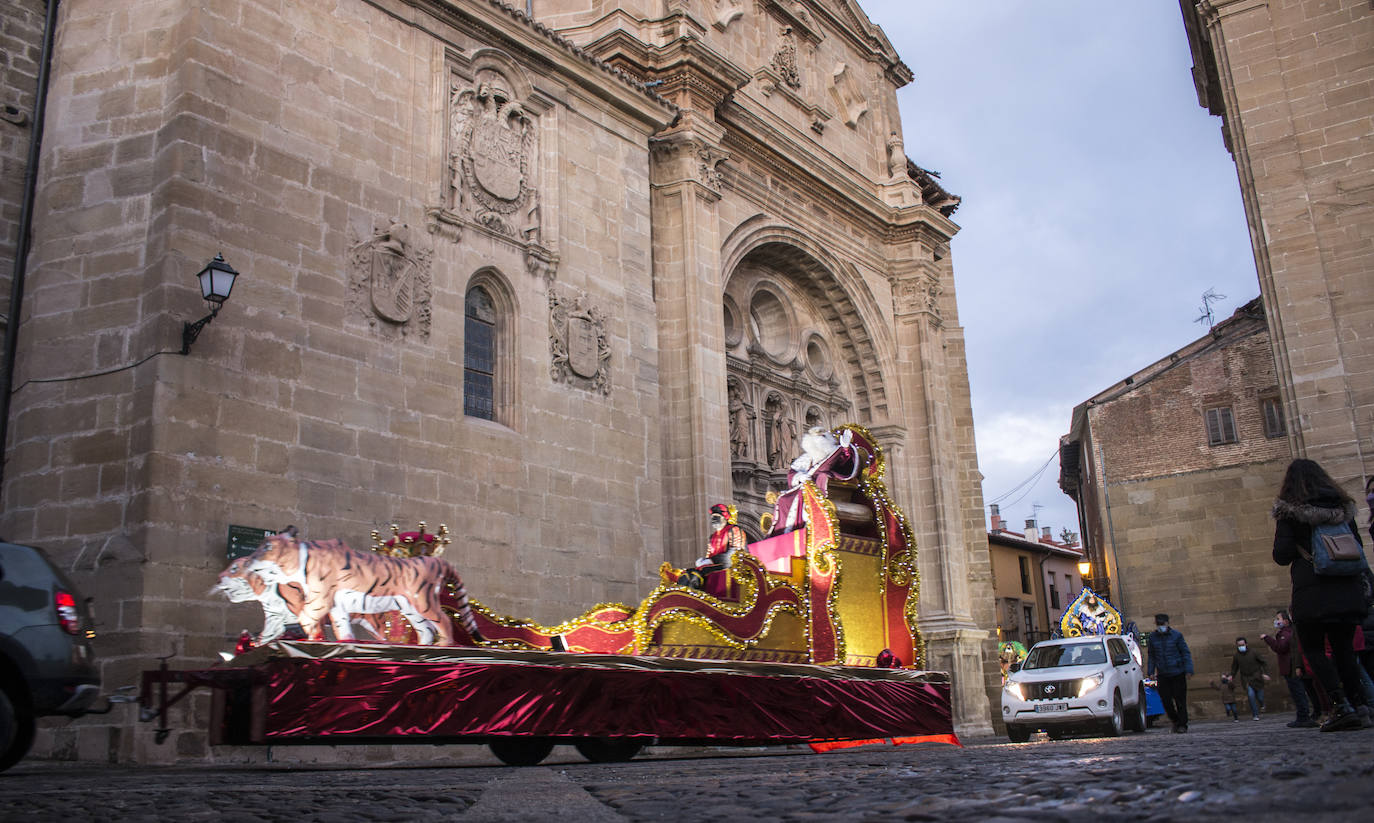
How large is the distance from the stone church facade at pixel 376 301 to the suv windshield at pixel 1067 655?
17.3 ft

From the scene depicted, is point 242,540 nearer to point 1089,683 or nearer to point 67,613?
point 67,613

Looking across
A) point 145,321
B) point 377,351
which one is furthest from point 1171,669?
point 145,321

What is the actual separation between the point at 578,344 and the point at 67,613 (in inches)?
340

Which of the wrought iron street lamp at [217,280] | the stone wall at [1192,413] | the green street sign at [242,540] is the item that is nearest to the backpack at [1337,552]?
the green street sign at [242,540]

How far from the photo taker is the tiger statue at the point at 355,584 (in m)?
7.70

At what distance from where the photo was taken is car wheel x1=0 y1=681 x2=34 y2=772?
19.2 ft

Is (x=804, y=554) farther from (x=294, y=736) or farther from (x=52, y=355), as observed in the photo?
(x=52, y=355)

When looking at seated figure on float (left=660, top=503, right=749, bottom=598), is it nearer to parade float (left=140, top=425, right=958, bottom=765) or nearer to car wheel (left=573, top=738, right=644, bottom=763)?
parade float (left=140, top=425, right=958, bottom=765)

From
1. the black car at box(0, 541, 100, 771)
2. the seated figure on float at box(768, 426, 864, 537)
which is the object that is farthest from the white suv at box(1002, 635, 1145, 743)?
the black car at box(0, 541, 100, 771)

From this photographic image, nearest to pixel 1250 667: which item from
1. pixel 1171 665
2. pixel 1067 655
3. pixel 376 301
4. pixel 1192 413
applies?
pixel 1067 655

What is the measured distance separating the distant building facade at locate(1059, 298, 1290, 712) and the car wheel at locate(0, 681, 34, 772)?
2552 centimetres

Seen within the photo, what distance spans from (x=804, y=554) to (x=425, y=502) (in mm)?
4186

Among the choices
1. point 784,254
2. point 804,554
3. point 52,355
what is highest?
point 784,254

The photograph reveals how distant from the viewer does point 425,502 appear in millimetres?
11930
